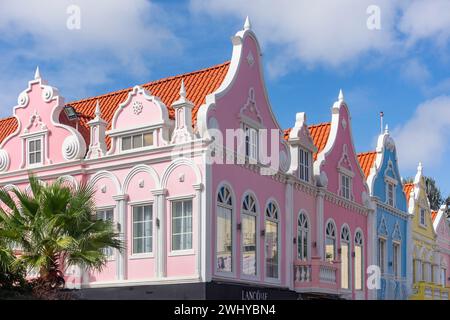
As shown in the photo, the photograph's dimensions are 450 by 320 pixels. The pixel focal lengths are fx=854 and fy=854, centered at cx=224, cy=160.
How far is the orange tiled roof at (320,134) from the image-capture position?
118 ft

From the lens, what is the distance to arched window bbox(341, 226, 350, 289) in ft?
114

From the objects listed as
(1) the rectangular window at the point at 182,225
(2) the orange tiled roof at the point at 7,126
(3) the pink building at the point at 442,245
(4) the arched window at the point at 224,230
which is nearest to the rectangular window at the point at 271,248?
(4) the arched window at the point at 224,230

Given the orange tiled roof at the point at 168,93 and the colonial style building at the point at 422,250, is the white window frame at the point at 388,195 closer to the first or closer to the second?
the colonial style building at the point at 422,250

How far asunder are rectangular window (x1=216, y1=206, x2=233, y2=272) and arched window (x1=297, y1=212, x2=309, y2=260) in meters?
4.78

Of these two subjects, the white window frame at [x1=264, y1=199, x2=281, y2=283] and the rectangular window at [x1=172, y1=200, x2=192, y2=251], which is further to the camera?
the white window frame at [x1=264, y1=199, x2=281, y2=283]

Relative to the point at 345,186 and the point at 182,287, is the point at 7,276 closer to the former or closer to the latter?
the point at 182,287

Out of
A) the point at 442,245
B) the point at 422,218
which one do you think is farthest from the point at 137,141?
the point at 442,245

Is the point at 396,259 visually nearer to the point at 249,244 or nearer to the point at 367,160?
the point at 367,160

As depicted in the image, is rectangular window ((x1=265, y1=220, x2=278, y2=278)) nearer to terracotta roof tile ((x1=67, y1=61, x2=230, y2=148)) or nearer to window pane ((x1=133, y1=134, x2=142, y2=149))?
terracotta roof tile ((x1=67, y1=61, x2=230, y2=148))

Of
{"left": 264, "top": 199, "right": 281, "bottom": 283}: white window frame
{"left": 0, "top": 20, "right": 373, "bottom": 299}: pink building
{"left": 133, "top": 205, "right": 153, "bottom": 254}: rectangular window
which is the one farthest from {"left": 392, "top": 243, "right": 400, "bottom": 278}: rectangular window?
{"left": 133, "top": 205, "right": 153, "bottom": 254}: rectangular window

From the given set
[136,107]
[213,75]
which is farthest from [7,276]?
[213,75]

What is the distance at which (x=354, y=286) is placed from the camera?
116 feet

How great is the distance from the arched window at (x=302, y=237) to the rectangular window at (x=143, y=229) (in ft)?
21.0

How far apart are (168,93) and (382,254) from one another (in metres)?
13.5
